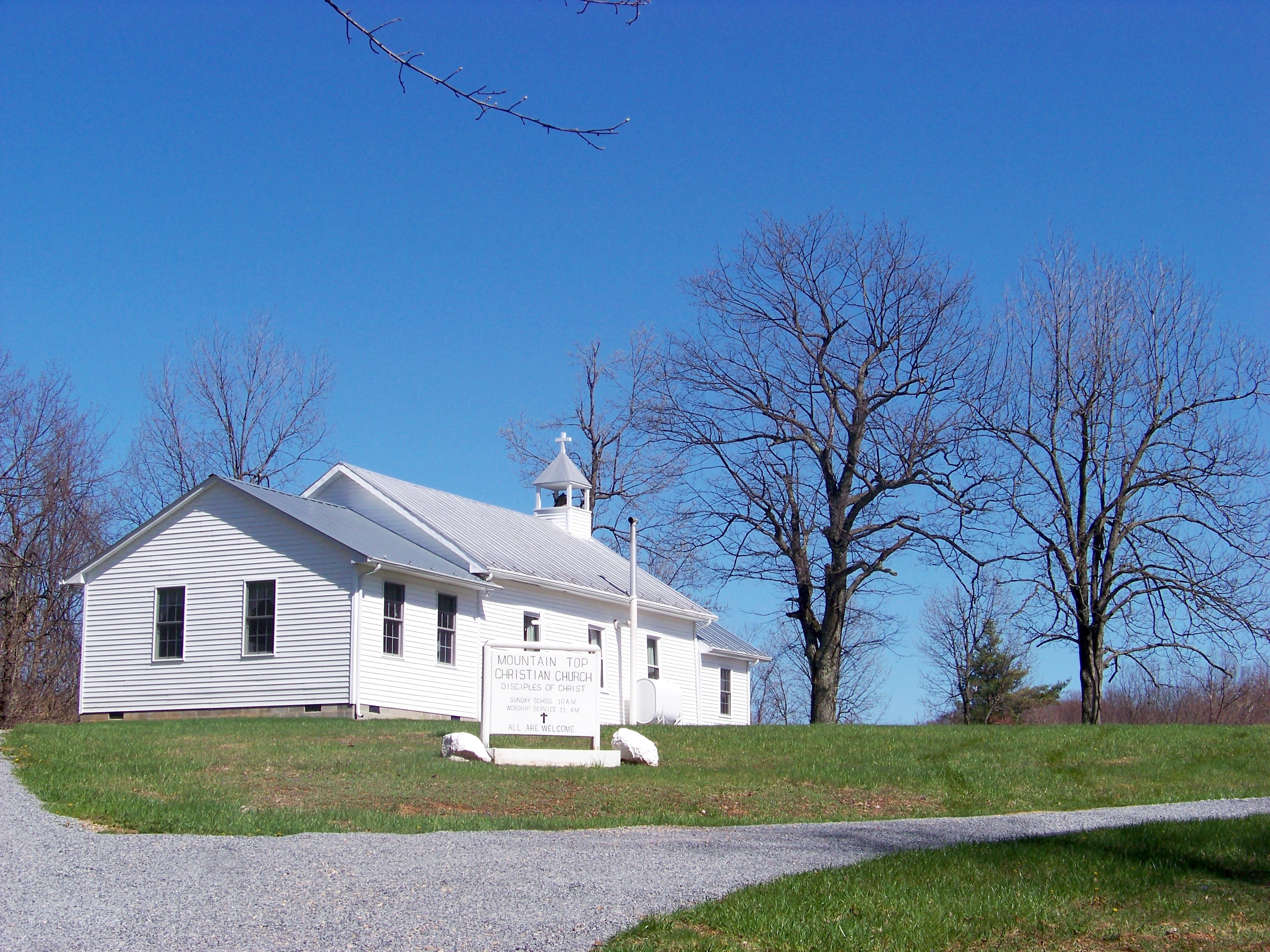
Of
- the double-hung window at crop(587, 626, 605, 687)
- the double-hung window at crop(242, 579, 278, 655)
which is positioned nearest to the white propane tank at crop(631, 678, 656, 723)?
the double-hung window at crop(587, 626, 605, 687)

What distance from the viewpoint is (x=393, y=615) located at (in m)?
24.2

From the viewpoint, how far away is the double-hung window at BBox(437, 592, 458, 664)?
25531 mm

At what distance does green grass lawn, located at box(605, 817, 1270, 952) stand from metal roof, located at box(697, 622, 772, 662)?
25.7m

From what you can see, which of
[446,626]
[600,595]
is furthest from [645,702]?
[446,626]

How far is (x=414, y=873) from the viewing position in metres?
8.83

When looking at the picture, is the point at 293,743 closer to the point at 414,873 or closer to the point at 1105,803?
the point at 414,873

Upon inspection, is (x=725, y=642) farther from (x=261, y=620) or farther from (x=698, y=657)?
(x=261, y=620)

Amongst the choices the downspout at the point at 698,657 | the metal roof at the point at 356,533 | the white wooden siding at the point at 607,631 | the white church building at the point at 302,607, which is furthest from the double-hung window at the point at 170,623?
the downspout at the point at 698,657

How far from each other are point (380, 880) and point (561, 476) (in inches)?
1054

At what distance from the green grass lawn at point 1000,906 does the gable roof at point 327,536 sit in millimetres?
15430

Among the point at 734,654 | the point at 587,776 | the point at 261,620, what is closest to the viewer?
the point at 587,776

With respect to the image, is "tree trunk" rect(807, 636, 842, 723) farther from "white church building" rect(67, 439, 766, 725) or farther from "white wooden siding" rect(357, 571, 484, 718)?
"white wooden siding" rect(357, 571, 484, 718)

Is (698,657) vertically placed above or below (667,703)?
above

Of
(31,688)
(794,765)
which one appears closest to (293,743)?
(794,765)
